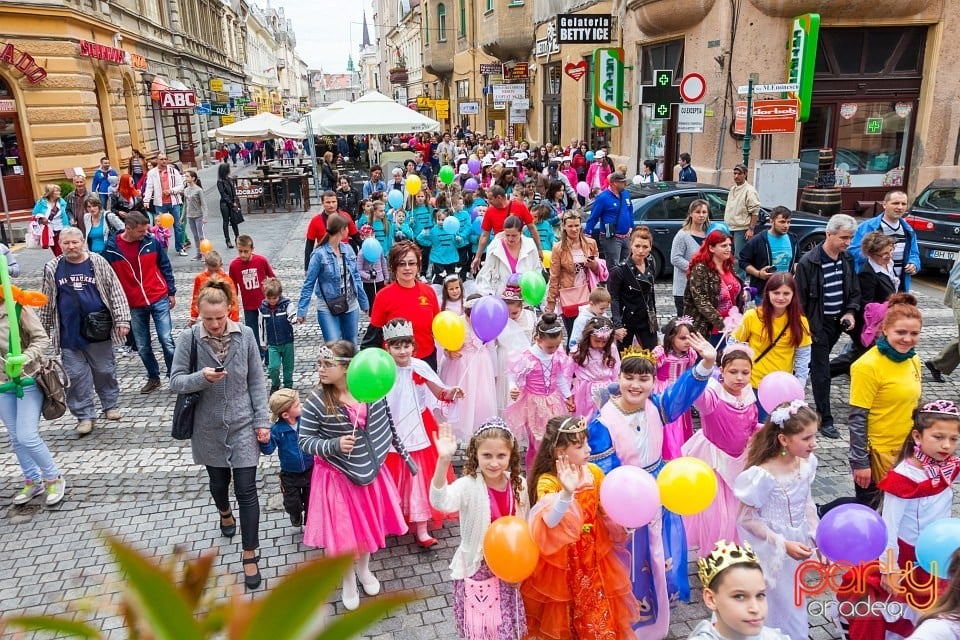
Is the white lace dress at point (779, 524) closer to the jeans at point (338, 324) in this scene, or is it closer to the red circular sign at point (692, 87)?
the jeans at point (338, 324)

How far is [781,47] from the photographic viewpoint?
15672 millimetres

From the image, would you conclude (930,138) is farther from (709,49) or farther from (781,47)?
(709,49)

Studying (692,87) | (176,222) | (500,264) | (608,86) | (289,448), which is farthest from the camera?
(608,86)

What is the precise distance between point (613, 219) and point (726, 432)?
19.4 feet

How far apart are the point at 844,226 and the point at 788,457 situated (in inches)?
126

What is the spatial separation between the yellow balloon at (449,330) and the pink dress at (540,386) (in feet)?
1.69

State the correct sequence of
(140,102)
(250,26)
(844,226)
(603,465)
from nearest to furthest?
(603,465)
(844,226)
(140,102)
(250,26)

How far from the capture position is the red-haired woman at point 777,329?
5297mm

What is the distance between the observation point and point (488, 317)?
5.53m

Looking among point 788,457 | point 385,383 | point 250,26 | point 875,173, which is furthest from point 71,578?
point 250,26

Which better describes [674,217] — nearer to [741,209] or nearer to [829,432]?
[741,209]

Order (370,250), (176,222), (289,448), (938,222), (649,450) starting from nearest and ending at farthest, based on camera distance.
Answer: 1. (649,450)
2. (289,448)
3. (370,250)
4. (938,222)
5. (176,222)

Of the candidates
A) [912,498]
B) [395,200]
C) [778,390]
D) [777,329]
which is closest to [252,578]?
[778,390]

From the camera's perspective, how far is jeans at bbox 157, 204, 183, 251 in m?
14.6
